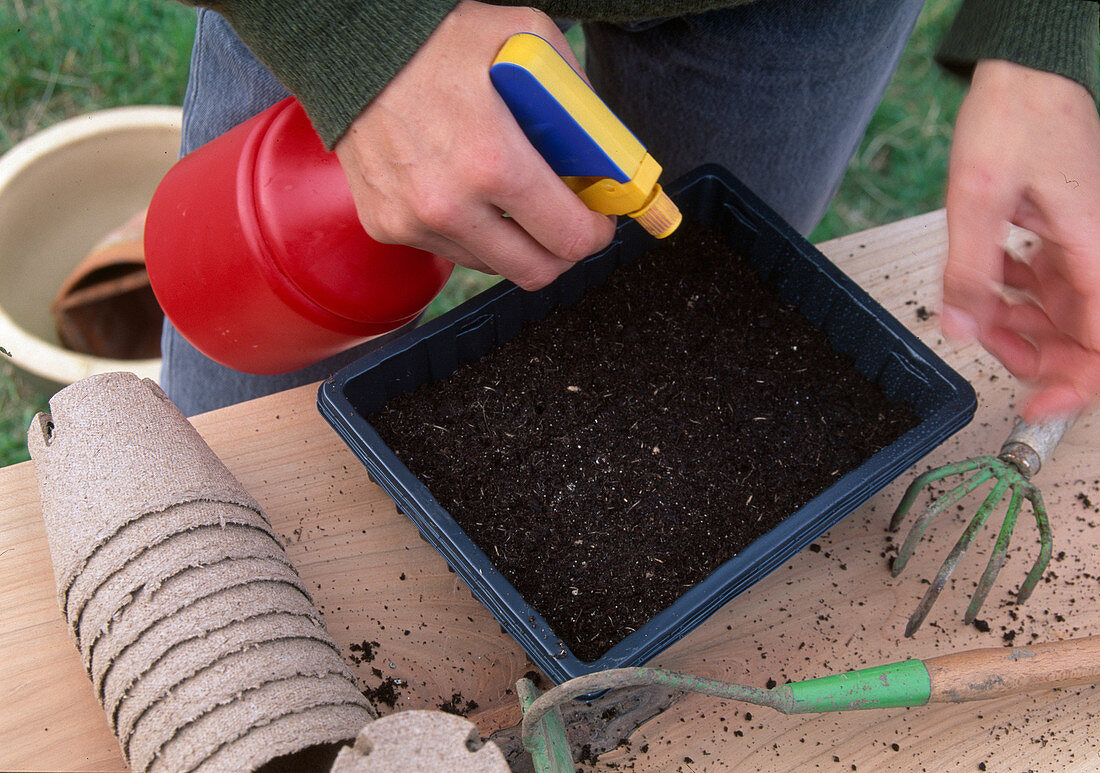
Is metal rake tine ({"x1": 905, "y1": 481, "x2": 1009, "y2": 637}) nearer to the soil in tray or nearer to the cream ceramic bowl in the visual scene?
the soil in tray

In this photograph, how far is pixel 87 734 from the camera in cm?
69

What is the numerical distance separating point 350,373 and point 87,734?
0.36 metres

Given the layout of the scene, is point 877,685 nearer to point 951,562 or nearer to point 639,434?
point 951,562

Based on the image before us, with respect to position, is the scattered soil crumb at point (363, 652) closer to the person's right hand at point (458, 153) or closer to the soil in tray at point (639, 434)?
the soil in tray at point (639, 434)

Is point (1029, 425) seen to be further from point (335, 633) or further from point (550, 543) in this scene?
point (335, 633)

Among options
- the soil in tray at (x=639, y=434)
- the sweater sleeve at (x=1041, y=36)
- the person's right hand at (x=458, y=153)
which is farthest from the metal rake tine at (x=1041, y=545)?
the person's right hand at (x=458, y=153)

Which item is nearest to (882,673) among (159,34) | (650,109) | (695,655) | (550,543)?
(695,655)

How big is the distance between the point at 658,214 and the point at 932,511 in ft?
1.27

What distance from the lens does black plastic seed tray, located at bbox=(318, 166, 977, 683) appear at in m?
0.69

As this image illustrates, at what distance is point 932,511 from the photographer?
79 centimetres

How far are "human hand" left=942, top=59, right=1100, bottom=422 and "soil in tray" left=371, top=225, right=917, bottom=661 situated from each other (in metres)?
0.17

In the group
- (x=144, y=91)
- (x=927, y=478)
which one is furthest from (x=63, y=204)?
(x=927, y=478)

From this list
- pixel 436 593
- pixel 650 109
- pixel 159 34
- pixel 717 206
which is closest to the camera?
pixel 436 593

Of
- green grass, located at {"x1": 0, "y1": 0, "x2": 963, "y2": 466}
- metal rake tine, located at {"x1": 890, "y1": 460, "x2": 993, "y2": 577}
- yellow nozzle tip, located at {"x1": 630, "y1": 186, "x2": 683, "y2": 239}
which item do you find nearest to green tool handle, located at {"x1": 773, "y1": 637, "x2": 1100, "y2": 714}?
metal rake tine, located at {"x1": 890, "y1": 460, "x2": 993, "y2": 577}
